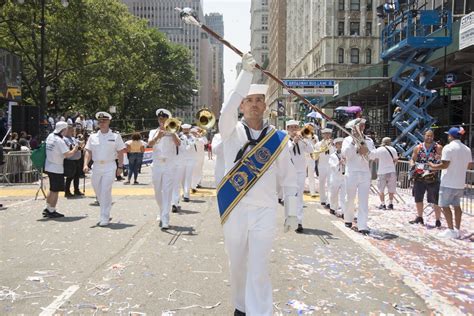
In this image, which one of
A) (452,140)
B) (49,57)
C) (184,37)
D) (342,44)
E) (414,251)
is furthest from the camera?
(184,37)

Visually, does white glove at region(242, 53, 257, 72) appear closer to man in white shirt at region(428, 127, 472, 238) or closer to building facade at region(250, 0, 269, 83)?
man in white shirt at region(428, 127, 472, 238)

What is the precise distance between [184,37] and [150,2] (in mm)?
28840

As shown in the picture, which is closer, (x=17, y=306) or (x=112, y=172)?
(x=17, y=306)

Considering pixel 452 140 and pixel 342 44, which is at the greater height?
pixel 342 44

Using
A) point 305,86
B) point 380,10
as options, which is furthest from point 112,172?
point 380,10

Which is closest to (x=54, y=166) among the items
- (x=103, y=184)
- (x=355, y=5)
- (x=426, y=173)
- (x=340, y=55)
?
(x=103, y=184)

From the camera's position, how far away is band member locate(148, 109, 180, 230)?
360 inches

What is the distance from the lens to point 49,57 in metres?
33.5

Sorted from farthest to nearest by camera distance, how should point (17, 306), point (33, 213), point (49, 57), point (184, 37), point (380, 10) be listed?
point (184, 37)
point (49, 57)
point (380, 10)
point (33, 213)
point (17, 306)

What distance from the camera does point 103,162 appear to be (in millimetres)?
9352

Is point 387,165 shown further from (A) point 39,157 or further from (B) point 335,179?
(A) point 39,157

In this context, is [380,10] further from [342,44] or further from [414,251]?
[342,44]

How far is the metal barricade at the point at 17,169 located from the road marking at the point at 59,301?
1374 cm

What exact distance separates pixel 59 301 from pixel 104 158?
464 centimetres
